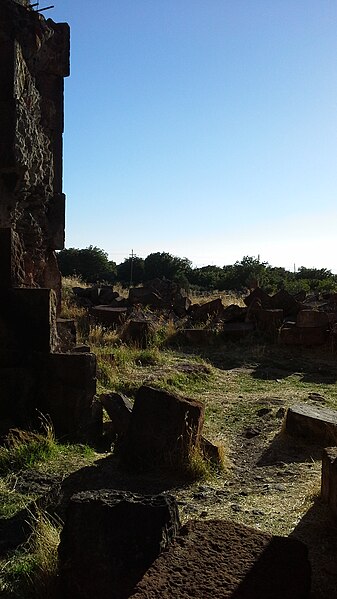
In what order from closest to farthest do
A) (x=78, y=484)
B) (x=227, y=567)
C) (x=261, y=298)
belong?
1. (x=227, y=567)
2. (x=78, y=484)
3. (x=261, y=298)

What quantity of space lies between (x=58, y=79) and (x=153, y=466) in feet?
23.0

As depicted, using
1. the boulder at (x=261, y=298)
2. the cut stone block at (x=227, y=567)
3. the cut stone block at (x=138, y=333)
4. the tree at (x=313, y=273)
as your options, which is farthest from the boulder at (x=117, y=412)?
the tree at (x=313, y=273)

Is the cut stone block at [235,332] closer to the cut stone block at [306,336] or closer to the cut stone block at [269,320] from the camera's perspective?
the cut stone block at [269,320]

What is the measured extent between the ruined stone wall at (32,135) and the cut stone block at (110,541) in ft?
11.8

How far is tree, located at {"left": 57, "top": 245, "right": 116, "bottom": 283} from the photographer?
35.4m

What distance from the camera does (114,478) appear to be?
4629 mm

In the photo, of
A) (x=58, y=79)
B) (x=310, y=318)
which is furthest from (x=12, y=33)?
(x=310, y=318)

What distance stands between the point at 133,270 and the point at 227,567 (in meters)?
35.3

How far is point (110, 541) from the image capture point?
9.41ft

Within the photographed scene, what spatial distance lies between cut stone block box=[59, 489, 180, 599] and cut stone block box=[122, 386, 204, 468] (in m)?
1.78

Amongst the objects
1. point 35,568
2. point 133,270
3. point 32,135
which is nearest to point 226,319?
A: point 32,135

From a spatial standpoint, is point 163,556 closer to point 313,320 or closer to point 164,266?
point 313,320

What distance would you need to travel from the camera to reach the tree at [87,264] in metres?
35.4

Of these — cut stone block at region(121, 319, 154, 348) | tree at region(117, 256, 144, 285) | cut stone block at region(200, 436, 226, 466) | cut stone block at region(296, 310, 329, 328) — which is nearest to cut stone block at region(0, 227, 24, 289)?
cut stone block at region(200, 436, 226, 466)
